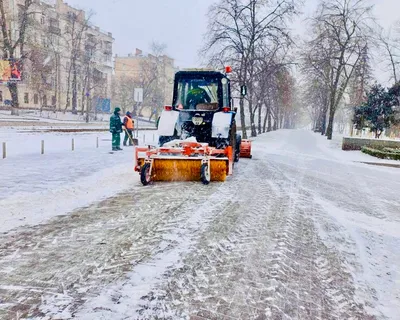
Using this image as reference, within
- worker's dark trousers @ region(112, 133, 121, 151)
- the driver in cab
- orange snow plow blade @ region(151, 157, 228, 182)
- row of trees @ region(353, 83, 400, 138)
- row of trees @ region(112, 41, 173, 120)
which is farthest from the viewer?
row of trees @ region(112, 41, 173, 120)

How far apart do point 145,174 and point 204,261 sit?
12.4 feet

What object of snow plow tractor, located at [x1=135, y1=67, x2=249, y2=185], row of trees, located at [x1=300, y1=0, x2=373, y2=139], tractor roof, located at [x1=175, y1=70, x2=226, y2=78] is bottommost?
snow plow tractor, located at [x1=135, y1=67, x2=249, y2=185]

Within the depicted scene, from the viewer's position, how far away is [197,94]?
9.04m

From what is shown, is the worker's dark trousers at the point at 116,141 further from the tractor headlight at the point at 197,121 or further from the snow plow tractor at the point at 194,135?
the tractor headlight at the point at 197,121

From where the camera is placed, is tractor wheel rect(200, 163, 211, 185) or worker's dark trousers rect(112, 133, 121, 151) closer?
tractor wheel rect(200, 163, 211, 185)

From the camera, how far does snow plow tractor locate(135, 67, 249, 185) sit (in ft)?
23.0

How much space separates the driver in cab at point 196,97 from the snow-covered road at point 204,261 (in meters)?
3.79

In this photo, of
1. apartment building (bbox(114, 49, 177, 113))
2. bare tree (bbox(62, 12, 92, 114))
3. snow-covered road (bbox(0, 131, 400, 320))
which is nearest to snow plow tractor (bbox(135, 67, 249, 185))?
snow-covered road (bbox(0, 131, 400, 320))

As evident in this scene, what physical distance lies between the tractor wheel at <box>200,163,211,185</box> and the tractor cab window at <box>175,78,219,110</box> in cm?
240

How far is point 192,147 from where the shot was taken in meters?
7.07

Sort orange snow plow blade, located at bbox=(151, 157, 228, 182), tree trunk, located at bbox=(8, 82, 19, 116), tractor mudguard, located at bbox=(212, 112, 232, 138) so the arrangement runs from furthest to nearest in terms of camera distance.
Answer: tree trunk, located at bbox=(8, 82, 19, 116) → tractor mudguard, located at bbox=(212, 112, 232, 138) → orange snow plow blade, located at bbox=(151, 157, 228, 182)

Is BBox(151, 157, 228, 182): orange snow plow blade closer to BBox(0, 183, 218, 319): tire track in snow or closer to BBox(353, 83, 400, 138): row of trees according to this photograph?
BBox(0, 183, 218, 319): tire track in snow

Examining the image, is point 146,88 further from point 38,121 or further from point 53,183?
point 53,183

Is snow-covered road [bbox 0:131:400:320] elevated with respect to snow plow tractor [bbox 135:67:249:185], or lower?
lower
